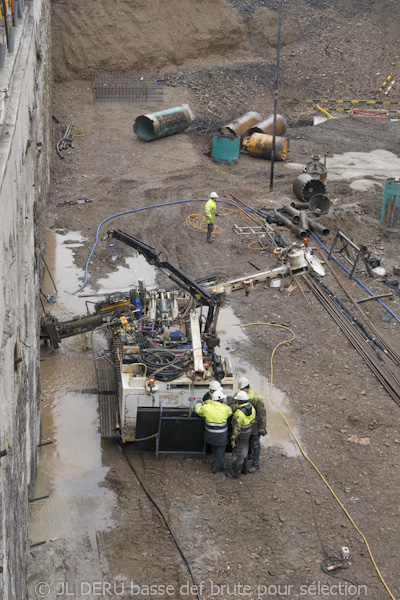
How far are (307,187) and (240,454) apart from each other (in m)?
12.1

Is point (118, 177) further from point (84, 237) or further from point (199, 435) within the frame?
point (199, 435)

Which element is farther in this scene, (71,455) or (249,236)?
(249,236)

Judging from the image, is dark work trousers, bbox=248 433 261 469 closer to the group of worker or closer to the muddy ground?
the group of worker

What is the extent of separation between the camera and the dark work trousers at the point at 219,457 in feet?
33.1

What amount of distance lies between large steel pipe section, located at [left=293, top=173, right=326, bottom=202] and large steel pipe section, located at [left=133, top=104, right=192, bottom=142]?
6710 millimetres

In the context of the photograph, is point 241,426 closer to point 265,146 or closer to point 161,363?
point 161,363

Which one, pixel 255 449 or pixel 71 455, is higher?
pixel 255 449

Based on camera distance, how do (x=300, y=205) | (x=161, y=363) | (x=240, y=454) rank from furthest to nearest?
(x=300, y=205) < (x=161, y=363) < (x=240, y=454)

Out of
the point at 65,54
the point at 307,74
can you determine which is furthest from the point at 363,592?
the point at 307,74

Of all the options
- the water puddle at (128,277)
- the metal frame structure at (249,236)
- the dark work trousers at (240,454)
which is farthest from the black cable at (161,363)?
the metal frame structure at (249,236)

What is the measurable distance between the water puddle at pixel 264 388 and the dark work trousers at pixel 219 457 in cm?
101

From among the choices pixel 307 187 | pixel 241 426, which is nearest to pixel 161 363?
pixel 241 426

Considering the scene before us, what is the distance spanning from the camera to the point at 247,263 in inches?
668

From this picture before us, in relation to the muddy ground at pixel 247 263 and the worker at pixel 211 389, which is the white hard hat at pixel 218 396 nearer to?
the worker at pixel 211 389
